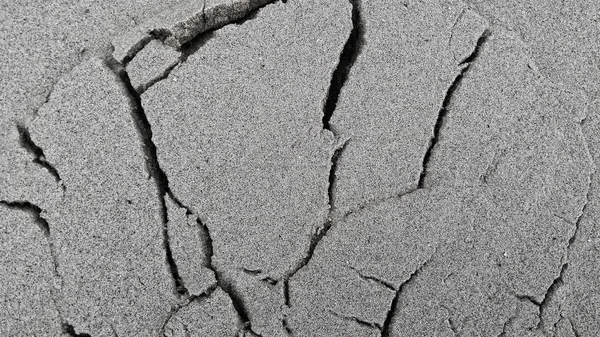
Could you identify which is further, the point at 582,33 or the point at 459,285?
the point at 582,33

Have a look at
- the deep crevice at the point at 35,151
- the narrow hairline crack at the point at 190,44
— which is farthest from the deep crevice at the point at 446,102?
the deep crevice at the point at 35,151

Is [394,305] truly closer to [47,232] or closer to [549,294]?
[549,294]

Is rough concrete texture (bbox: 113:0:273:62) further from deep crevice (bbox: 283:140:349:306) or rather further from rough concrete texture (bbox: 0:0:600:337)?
deep crevice (bbox: 283:140:349:306)

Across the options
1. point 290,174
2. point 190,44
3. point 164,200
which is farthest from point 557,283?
point 190,44

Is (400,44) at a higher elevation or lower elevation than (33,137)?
higher

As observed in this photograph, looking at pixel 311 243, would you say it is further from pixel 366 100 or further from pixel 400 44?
pixel 400 44

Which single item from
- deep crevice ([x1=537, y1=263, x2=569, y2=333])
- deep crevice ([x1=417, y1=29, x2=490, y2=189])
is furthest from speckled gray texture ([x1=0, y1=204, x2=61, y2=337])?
deep crevice ([x1=537, y1=263, x2=569, y2=333])

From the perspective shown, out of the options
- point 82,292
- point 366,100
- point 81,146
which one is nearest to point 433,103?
point 366,100
